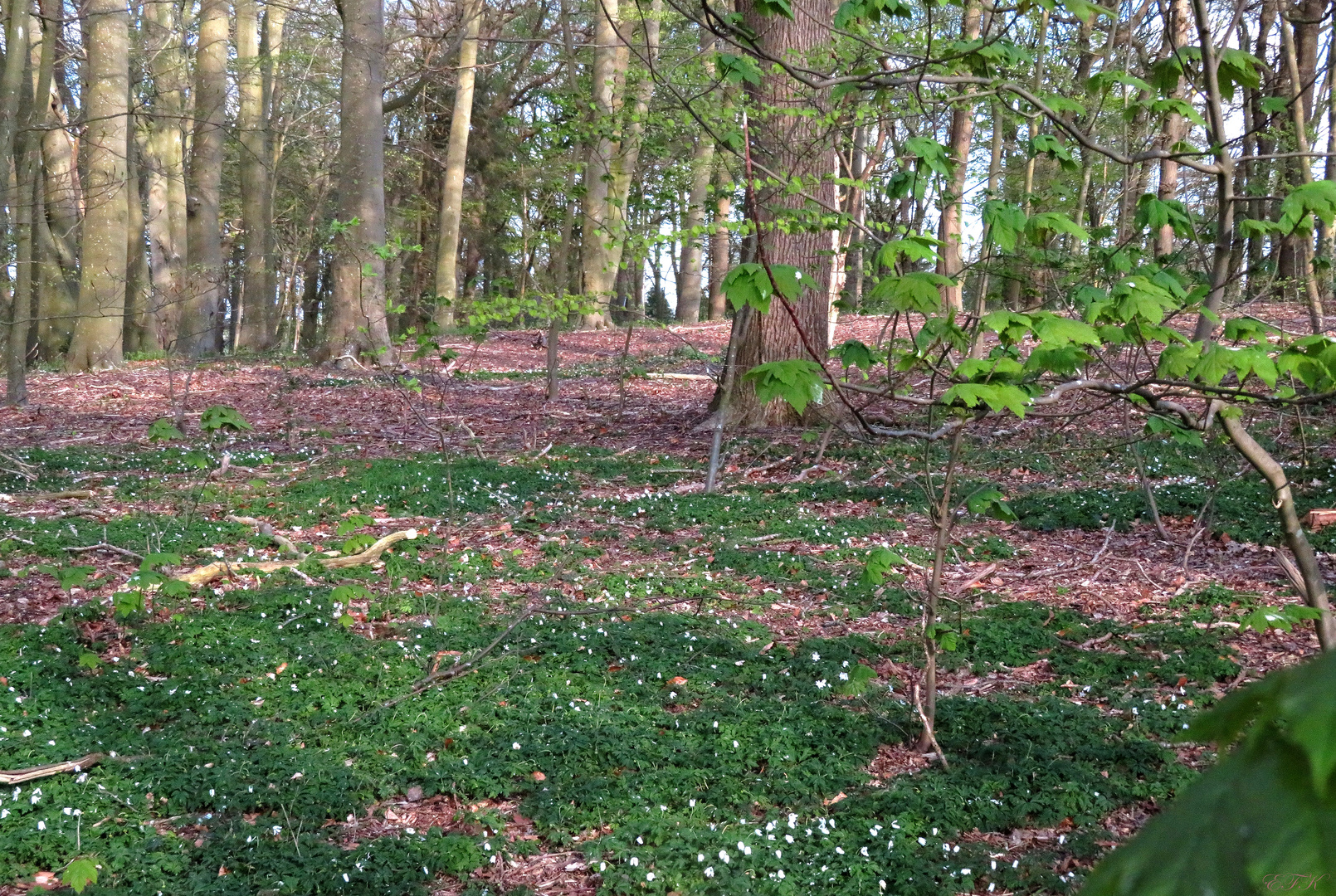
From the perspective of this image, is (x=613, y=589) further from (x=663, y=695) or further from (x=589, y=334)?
(x=589, y=334)

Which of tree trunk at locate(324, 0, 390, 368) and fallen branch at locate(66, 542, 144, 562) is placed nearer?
fallen branch at locate(66, 542, 144, 562)

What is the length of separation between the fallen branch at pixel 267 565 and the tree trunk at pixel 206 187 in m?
13.0

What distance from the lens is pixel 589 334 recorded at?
80.1 feet

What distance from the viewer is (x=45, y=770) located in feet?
13.3

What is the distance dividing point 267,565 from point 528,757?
320 centimetres

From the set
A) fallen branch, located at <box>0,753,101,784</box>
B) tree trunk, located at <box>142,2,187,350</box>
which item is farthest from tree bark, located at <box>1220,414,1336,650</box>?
tree trunk, located at <box>142,2,187,350</box>

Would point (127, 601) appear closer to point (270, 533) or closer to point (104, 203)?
point (270, 533)

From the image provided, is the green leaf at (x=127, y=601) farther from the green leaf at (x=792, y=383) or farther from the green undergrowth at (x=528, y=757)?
the green leaf at (x=792, y=383)

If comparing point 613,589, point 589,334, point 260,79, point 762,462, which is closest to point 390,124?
point 260,79

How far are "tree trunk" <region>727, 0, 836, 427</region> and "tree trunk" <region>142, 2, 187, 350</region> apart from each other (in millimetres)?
14609

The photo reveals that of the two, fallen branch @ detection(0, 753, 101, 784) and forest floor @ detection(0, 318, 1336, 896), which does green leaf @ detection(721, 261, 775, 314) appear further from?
fallen branch @ detection(0, 753, 101, 784)

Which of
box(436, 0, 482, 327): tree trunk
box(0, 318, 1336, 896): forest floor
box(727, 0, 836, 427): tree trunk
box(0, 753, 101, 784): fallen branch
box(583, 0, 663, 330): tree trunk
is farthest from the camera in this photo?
box(436, 0, 482, 327): tree trunk

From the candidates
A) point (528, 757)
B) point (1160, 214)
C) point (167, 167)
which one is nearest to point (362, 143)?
point (167, 167)

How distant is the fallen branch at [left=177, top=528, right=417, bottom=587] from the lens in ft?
21.0
